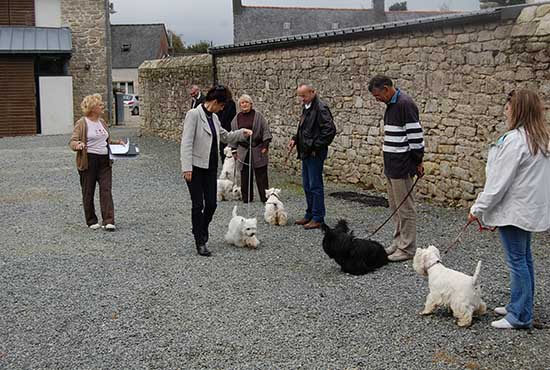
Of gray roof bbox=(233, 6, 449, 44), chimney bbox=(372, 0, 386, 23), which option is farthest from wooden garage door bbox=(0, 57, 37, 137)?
chimney bbox=(372, 0, 386, 23)

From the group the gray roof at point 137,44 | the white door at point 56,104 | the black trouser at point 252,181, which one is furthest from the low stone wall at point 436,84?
the gray roof at point 137,44

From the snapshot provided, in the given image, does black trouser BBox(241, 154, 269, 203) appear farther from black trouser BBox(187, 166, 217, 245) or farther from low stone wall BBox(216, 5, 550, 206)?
black trouser BBox(187, 166, 217, 245)

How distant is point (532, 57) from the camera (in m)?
9.16

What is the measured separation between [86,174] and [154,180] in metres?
5.59

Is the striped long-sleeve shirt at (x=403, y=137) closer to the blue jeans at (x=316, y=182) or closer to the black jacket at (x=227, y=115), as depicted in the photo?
the blue jeans at (x=316, y=182)

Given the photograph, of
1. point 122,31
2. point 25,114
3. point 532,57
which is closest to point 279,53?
point 532,57

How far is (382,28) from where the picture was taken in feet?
39.7

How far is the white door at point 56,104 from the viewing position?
98.9 ft

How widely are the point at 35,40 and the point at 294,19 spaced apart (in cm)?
1839

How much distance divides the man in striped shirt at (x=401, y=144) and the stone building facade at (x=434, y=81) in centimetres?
290

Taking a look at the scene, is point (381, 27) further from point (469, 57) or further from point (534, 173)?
point (534, 173)

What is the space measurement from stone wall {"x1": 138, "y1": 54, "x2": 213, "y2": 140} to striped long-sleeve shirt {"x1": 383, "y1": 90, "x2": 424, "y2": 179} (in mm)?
12759

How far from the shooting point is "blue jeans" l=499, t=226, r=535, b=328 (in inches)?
198

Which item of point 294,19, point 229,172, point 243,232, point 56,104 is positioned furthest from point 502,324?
point 294,19
